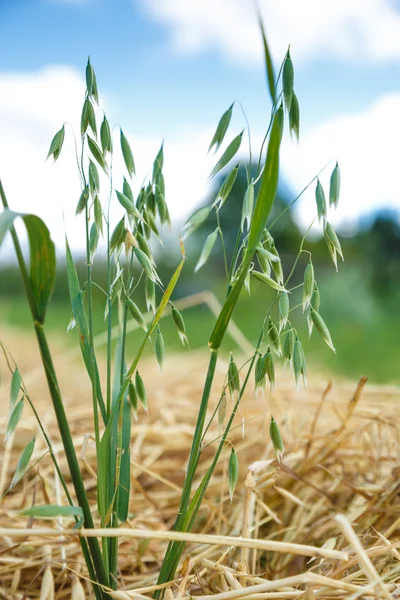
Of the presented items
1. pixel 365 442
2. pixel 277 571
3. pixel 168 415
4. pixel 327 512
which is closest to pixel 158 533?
pixel 277 571

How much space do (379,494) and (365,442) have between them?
0.56ft

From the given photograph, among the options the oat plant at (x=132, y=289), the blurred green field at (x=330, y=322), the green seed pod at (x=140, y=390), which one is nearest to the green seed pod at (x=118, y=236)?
the oat plant at (x=132, y=289)

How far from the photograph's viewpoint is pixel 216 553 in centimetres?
69

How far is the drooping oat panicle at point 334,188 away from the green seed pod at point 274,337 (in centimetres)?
11

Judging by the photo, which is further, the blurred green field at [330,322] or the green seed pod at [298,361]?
the blurred green field at [330,322]

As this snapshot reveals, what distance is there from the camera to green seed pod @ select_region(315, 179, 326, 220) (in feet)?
1.52

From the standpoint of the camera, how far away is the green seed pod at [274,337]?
0.47 meters

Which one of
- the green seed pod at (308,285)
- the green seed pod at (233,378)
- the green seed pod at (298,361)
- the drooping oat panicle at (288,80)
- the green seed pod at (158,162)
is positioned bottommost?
the green seed pod at (233,378)

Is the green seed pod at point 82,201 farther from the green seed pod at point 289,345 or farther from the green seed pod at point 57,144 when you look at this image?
the green seed pod at point 289,345

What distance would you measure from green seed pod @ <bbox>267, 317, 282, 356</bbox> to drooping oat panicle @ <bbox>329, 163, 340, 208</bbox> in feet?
0.36

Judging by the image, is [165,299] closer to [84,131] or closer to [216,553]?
[84,131]

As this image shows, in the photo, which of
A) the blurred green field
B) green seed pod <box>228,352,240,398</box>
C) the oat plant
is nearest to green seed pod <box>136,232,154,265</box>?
the oat plant

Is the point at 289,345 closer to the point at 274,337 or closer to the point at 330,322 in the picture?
the point at 274,337

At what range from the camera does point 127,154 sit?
0.49 metres
